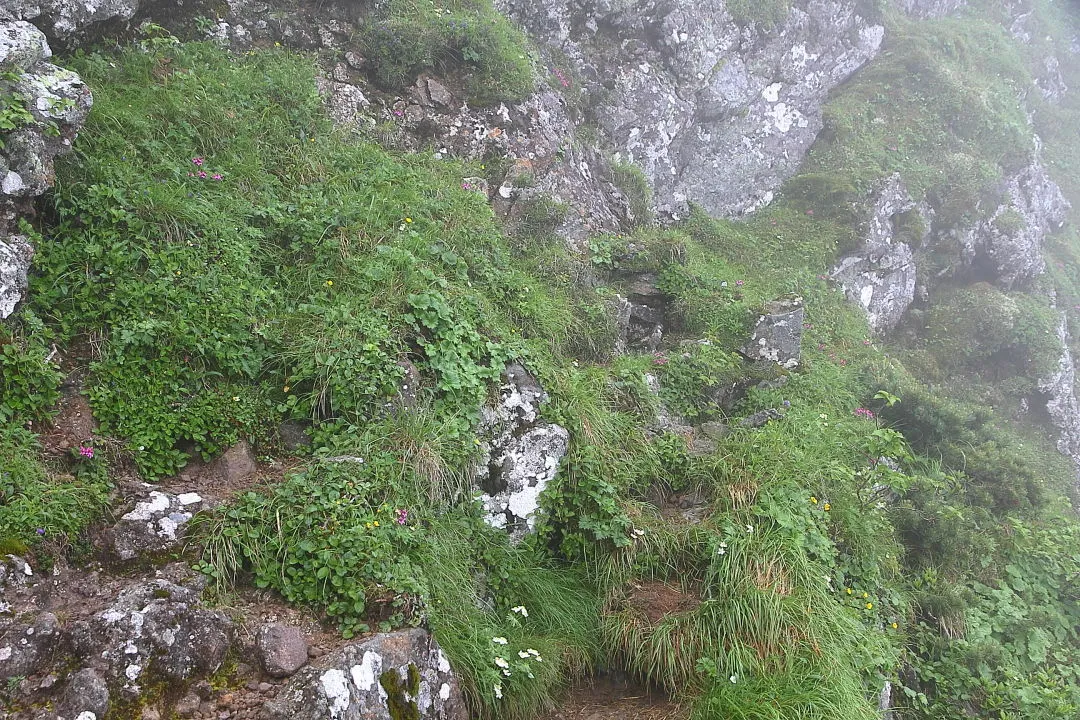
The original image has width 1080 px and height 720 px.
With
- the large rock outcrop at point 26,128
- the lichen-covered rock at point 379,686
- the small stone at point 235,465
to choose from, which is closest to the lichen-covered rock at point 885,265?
the lichen-covered rock at point 379,686

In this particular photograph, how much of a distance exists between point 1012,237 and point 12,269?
16827 mm

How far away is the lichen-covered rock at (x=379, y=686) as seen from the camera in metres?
3.43

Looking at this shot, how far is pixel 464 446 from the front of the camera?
5.27 meters

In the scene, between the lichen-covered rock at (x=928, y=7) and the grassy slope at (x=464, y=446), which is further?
the lichen-covered rock at (x=928, y=7)

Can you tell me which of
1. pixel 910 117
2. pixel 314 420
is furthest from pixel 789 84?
pixel 314 420

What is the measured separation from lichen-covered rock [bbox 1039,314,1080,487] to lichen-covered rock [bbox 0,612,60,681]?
589 inches

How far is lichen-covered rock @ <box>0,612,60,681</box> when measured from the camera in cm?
306

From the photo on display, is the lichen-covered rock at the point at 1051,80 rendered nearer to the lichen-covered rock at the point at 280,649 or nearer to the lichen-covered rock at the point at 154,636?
the lichen-covered rock at the point at 280,649

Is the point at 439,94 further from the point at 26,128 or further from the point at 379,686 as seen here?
the point at 379,686

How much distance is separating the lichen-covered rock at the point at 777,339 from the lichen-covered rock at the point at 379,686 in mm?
6201

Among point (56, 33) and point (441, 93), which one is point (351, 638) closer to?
point (56, 33)

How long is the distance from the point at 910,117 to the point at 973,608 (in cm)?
1236

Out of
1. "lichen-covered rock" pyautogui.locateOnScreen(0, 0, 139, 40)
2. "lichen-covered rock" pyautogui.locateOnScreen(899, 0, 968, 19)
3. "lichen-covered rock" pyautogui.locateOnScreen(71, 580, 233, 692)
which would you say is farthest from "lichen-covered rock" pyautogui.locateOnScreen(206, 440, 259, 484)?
"lichen-covered rock" pyautogui.locateOnScreen(899, 0, 968, 19)

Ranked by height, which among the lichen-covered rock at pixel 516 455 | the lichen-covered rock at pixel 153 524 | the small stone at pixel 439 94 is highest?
the small stone at pixel 439 94
